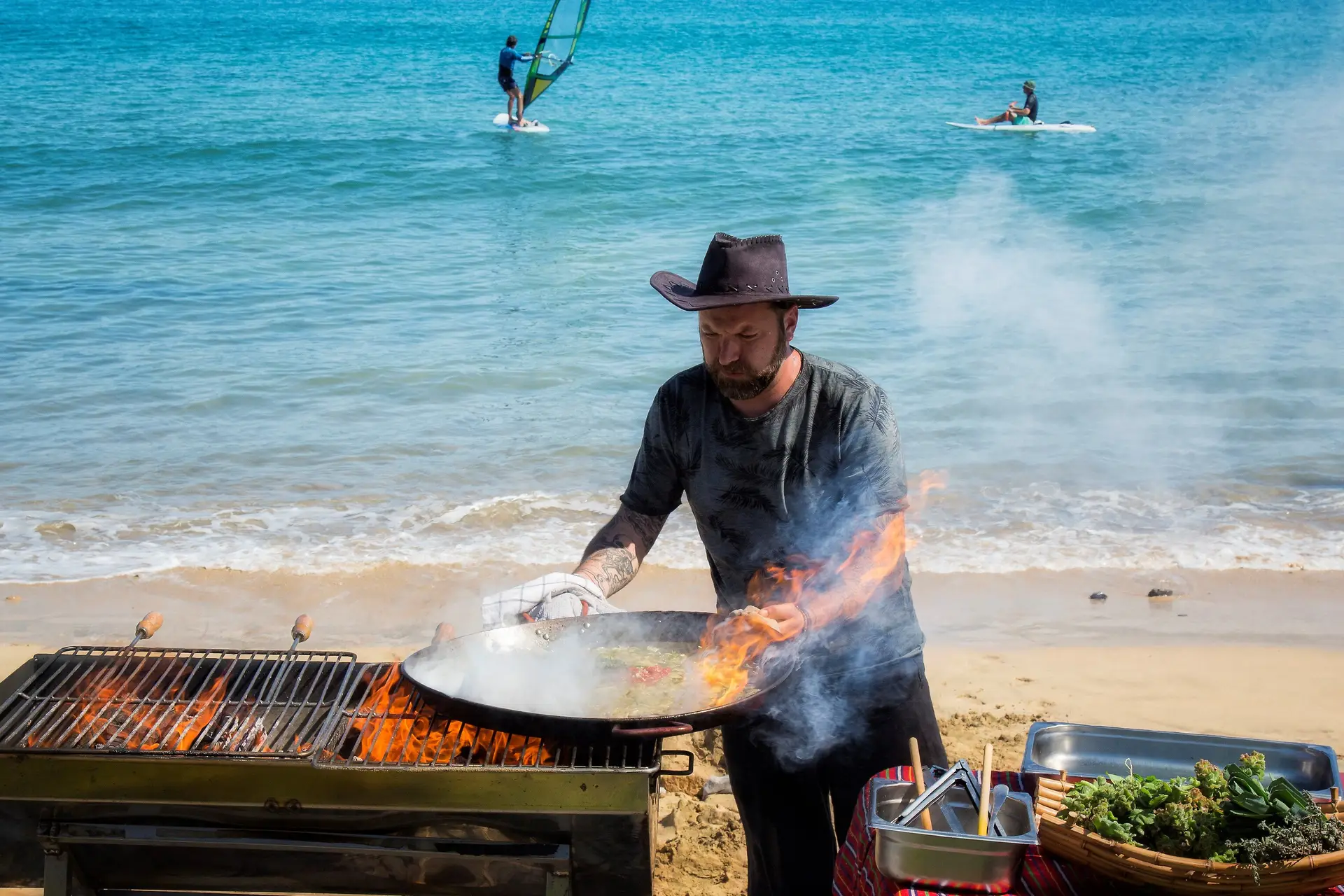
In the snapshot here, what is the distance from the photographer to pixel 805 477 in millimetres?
3031

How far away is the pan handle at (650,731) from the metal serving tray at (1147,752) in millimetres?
749

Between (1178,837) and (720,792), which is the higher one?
(1178,837)

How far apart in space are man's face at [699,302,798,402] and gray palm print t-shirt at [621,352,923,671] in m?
0.11

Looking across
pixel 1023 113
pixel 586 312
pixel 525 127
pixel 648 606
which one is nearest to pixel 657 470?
pixel 648 606

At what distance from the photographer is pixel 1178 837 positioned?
199 centimetres

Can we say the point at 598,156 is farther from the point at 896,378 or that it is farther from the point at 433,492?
the point at 433,492

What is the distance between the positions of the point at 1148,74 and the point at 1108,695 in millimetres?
42803

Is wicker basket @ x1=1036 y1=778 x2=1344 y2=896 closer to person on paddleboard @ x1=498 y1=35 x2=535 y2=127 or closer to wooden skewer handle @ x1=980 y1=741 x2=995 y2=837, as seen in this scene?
wooden skewer handle @ x1=980 y1=741 x2=995 y2=837

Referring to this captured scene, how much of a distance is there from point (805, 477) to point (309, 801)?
143 centimetres

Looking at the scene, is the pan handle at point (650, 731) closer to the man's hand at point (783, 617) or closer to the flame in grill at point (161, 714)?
the man's hand at point (783, 617)

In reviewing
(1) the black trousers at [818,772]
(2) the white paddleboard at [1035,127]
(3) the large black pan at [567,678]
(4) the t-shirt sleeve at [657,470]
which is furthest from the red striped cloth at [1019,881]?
(2) the white paddleboard at [1035,127]

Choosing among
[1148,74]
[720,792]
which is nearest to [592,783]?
[720,792]

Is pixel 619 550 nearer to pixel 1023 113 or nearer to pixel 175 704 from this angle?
pixel 175 704

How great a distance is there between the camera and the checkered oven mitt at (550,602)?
3084 millimetres
